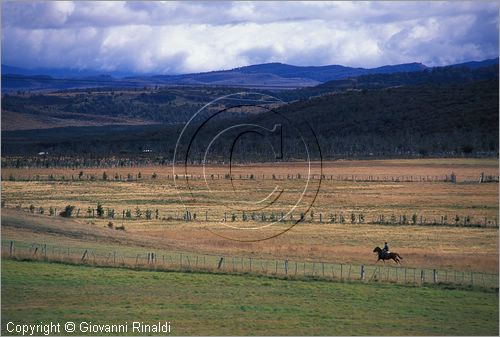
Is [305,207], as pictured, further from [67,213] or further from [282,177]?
[282,177]

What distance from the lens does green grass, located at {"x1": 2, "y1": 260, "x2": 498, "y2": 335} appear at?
29.8 meters

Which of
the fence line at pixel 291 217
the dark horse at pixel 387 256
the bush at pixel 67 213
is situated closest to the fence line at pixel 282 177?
the fence line at pixel 291 217

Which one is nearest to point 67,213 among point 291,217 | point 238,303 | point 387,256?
point 291,217

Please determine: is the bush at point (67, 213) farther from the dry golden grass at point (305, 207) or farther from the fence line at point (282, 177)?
the fence line at point (282, 177)

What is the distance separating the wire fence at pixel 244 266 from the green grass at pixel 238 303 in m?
1.11

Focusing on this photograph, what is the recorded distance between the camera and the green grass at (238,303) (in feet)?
97.9

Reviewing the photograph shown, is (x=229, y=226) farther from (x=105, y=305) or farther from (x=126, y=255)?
(x=105, y=305)

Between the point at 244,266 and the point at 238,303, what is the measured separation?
7.09 m

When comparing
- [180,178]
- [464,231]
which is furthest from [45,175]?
[464,231]

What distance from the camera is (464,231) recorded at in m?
52.7

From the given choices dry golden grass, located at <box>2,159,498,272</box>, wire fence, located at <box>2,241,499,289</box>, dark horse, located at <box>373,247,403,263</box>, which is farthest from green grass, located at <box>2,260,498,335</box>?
dry golden grass, located at <box>2,159,498,272</box>

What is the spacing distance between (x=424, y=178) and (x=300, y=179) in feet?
39.5

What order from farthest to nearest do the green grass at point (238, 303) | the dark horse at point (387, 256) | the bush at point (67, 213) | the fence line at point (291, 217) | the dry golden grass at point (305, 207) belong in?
the bush at point (67, 213)
the fence line at point (291, 217)
the dry golden grass at point (305, 207)
the dark horse at point (387, 256)
the green grass at point (238, 303)

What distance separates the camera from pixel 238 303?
→ 32.8 metres
